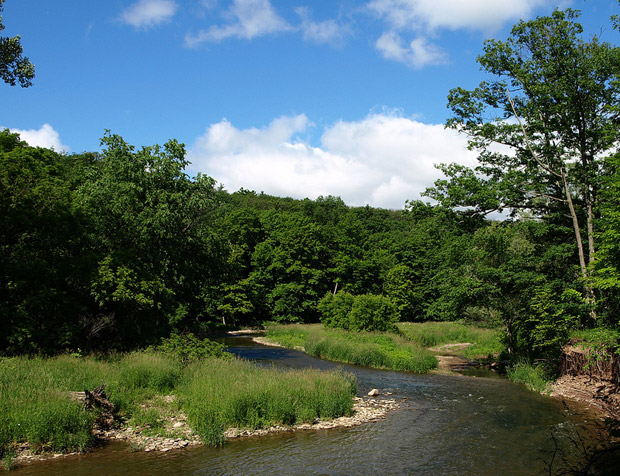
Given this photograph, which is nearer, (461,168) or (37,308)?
(37,308)

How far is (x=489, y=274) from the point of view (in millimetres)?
25203

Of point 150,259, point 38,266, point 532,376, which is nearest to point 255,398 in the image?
point 38,266

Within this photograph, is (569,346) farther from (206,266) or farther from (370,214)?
(370,214)

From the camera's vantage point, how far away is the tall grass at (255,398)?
1446 cm

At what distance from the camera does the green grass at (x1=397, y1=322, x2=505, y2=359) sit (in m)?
35.5

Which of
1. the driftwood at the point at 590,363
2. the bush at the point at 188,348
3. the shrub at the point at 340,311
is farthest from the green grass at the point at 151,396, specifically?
the shrub at the point at 340,311

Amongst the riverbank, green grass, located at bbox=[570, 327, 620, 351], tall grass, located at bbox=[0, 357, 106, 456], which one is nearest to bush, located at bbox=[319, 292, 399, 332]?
the riverbank

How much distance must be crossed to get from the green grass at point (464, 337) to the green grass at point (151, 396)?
2012 centimetres

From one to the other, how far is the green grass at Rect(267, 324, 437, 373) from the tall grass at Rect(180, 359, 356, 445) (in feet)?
36.1

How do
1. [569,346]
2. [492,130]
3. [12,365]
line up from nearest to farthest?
1. [12,365]
2. [569,346]
3. [492,130]

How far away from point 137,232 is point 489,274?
70.6 feet

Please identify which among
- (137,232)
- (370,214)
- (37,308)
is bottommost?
(37,308)

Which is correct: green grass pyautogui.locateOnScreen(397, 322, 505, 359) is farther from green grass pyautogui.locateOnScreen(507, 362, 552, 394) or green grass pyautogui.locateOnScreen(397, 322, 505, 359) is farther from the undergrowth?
the undergrowth

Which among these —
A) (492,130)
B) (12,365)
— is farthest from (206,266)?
(492,130)
